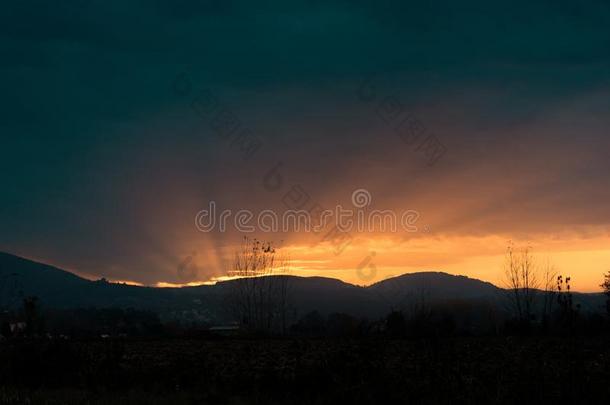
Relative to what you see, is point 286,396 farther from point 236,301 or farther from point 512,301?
point 236,301

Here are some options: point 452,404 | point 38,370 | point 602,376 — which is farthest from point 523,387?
point 38,370

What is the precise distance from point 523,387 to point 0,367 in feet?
57.6

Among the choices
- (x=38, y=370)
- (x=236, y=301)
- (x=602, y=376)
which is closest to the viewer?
(x=602, y=376)

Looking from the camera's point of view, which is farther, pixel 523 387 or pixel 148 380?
pixel 148 380

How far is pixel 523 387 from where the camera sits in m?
13.4

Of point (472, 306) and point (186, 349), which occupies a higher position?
point (472, 306)

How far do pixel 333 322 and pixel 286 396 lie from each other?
77.7 m

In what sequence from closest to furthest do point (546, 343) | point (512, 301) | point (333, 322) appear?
point (546, 343), point (512, 301), point (333, 322)

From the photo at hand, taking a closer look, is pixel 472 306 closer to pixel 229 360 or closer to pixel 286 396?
pixel 229 360

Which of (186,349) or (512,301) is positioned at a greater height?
(512,301)

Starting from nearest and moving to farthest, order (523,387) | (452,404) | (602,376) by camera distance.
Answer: (452,404) < (523,387) < (602,376)

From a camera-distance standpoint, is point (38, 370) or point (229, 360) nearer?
point (38, 370)

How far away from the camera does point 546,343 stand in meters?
30.7

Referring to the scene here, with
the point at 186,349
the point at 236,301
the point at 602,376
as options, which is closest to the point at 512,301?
the point at 236,301
